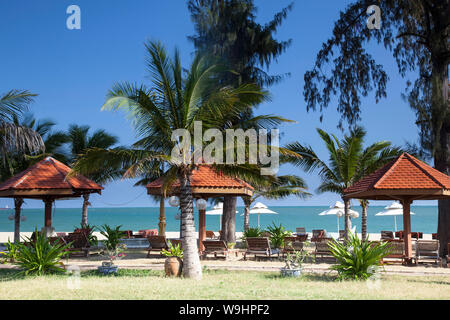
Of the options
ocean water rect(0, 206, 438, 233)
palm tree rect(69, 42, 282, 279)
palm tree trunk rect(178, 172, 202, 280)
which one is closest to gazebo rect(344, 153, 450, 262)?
palm tree rect(69, 42, 282, 279)

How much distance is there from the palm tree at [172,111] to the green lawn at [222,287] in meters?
1.24

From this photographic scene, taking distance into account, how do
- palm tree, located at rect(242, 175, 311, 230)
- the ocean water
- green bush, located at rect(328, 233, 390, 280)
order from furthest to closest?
the ocean water < palm tree, located at rect(242, 175, 311, 230) < green bush, located at rect(328, 233, 390, 280)

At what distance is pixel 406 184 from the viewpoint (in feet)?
44.5

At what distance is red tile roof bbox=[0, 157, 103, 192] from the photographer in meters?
15.5

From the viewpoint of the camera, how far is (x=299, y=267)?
11164 mm

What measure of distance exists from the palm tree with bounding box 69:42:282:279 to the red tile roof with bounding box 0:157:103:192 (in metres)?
5.20

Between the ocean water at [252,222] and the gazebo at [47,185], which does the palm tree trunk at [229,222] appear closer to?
the gazebo at [47,185]

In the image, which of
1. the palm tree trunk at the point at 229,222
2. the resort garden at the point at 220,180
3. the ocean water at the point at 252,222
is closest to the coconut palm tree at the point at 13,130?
the resort garden at the point at 220,180

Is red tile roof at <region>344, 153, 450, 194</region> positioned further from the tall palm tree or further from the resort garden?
the tall palm tree

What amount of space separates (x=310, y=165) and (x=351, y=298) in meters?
10.7

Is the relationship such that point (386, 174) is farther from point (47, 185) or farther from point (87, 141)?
point (87, 141)

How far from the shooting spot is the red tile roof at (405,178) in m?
13.5

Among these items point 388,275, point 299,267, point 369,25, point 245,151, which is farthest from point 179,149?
point 369,25
